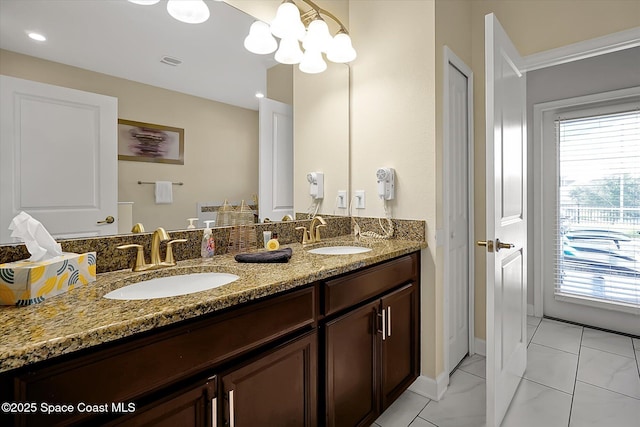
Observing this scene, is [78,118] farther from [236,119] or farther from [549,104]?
[549,104]

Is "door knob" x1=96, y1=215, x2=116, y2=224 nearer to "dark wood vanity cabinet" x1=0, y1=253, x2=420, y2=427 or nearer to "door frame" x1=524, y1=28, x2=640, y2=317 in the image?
"dark wood vanity cabinet" x1=0, y1=253, x2=420, y2=427

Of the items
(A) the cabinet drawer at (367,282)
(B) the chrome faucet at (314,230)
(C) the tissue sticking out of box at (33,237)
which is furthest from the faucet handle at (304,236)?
(C) the tissue sticking out of box at (33,237)

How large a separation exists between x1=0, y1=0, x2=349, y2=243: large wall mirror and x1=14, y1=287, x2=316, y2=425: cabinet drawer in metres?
0.68

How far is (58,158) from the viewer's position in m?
1.11

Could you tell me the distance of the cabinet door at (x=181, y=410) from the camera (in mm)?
736

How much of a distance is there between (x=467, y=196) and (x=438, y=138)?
676mm

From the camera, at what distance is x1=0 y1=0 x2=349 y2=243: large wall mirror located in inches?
43.2

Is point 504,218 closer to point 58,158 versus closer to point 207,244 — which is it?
point 207,244

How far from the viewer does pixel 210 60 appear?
1.55m

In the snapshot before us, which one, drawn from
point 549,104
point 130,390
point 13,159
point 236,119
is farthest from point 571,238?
point 13,159

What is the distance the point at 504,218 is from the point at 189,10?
1806 millimetres

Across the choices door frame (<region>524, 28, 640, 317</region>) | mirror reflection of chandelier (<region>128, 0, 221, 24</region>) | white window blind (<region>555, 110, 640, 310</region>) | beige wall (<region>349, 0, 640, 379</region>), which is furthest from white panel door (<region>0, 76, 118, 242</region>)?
white window blind (<region>555, 110, 640, 310</region>)

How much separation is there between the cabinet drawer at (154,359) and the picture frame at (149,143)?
2.63 feet

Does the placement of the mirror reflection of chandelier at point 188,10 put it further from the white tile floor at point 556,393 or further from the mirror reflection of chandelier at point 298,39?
the white tile floor at point 556,393
